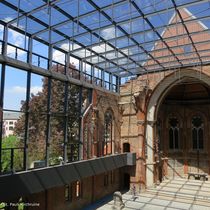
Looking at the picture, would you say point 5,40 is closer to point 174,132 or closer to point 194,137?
point 174,132

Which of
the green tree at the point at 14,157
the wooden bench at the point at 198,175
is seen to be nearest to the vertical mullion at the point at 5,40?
the green tree at the point at 14,157

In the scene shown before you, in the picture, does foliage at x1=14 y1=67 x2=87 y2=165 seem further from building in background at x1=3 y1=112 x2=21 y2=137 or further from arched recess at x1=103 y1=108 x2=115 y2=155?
arched recess at x1=103 y1=108 x2=115 y2=155

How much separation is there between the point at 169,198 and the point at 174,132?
9538mm

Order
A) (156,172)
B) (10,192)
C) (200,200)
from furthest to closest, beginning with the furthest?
(156,172) → (200,200) → (10,192)

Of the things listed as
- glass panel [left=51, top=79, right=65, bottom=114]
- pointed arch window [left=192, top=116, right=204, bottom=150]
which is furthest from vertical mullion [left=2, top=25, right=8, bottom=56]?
pointed arch window [left=192, top=116, right=204, bottom=150]

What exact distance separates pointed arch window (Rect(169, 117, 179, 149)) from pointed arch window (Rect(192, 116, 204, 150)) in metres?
1.65

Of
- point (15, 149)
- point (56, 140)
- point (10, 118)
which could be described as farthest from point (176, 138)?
point (10, 118)

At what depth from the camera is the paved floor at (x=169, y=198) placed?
64.2 ft

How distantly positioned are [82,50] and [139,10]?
19.7 feet

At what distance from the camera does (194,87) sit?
28.8m

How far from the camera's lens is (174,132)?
2992 cm

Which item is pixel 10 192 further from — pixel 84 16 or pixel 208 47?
pixel 208 47

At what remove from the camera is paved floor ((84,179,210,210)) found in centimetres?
1958

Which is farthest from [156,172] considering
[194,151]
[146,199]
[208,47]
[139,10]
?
[139,10]
